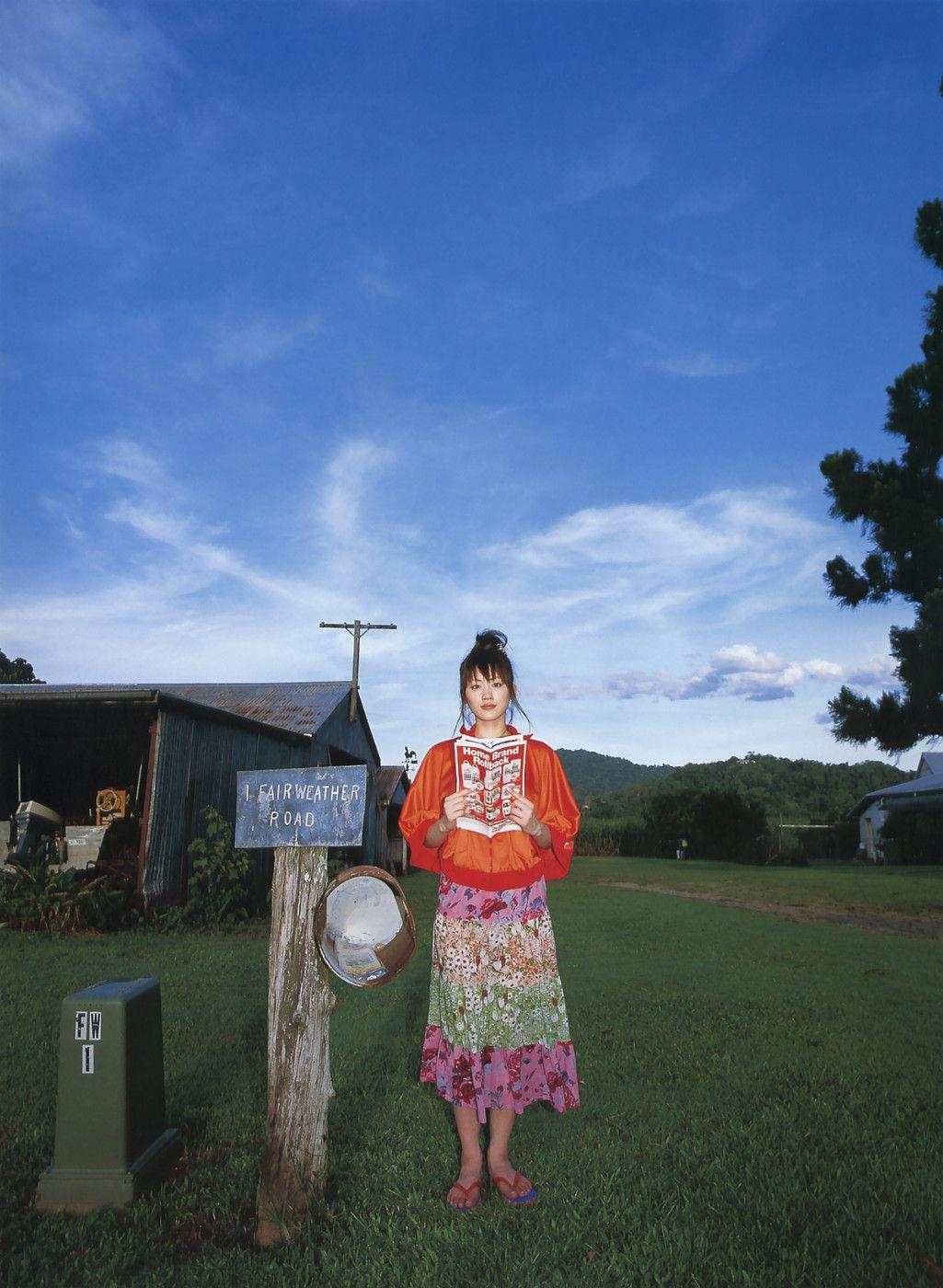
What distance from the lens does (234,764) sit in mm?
12914

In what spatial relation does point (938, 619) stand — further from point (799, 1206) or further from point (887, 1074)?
point (799, 1206)

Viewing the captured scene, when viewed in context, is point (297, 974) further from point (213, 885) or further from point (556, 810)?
point (213, 885)

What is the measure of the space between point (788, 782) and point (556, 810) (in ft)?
208

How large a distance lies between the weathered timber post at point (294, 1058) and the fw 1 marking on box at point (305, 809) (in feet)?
0.31

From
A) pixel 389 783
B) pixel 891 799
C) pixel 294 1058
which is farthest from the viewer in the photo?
pixel 891 799

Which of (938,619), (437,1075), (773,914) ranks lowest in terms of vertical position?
(773,914)

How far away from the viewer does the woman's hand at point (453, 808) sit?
2.94 m

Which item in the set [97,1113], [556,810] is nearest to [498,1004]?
[556,810]

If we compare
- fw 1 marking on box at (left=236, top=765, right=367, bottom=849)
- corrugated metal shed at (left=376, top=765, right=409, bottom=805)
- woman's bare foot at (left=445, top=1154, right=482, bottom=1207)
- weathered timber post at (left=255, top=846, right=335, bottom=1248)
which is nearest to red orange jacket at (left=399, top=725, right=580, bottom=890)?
fw 1 marking on box at (left=236, top=765, right=367, bottom=849)

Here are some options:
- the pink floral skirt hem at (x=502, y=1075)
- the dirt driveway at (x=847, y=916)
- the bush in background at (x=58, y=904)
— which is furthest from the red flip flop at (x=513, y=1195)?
the dirt driveway at (x=847, y=916)

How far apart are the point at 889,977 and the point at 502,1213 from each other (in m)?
5.67

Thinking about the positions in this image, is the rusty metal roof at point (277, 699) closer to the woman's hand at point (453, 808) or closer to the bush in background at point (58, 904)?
the bush in background at point (58, 904)

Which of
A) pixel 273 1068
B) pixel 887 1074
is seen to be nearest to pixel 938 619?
pixel 887 1074

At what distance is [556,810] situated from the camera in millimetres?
3162
